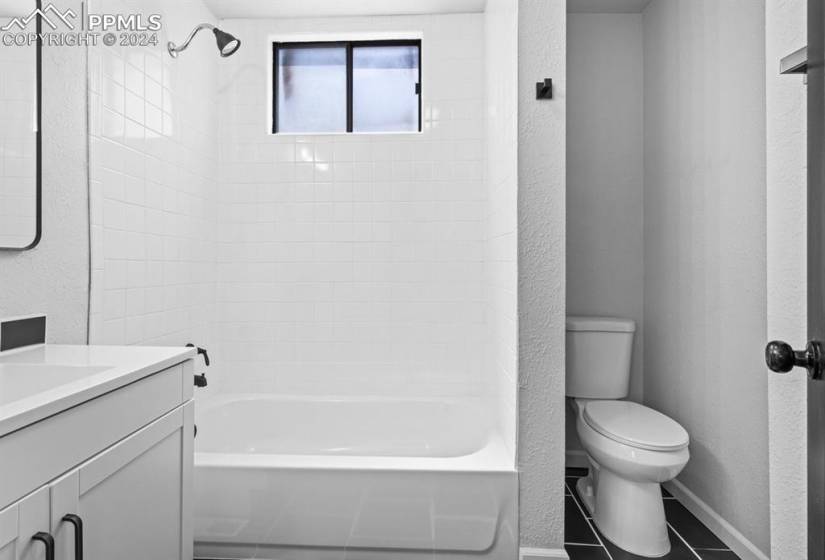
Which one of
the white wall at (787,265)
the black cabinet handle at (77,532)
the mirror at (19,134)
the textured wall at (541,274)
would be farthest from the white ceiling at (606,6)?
the black cabinet handle at (77,532)

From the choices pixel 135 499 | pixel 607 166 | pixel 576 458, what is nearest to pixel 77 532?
pixel 135 499

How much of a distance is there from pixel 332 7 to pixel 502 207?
4.91ft

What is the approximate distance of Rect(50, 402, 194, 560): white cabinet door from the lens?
0.79 meters

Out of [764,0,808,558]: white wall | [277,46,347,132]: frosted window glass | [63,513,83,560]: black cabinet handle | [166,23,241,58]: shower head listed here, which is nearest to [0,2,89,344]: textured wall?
[166,23,241,58]: shower head

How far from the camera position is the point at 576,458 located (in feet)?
8.62

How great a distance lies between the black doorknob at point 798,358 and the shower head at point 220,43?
7.34ft

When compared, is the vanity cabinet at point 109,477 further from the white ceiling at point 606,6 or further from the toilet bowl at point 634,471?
the white ceiling at point 606,6

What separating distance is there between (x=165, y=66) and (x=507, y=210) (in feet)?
5.44

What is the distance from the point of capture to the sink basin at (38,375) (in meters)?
1.06

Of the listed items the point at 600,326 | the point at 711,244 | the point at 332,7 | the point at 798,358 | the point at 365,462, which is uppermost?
the point at 332,7

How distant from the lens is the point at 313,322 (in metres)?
2.63

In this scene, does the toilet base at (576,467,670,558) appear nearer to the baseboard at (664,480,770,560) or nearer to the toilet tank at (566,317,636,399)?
the baseboard at (664,480,770,560)

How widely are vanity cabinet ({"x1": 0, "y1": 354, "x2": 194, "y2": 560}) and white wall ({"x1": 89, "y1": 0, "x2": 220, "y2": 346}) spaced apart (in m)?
0.80

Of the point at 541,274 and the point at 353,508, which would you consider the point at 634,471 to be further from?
the point at 353,508
